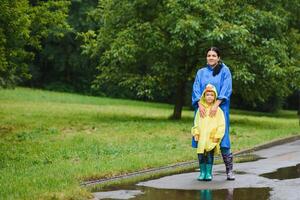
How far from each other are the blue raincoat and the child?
0.32ft

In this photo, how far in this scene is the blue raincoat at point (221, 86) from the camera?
32.1ft

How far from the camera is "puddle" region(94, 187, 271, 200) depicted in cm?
841

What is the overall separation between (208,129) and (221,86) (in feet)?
2.48

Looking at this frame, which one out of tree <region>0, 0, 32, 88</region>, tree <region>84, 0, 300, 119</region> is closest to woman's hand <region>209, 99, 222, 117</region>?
tree <region>0, 0, 32, 88</region>

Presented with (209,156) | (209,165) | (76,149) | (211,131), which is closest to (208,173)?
(209,165)

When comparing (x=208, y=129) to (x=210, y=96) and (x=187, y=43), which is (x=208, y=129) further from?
(x=187, y=43)

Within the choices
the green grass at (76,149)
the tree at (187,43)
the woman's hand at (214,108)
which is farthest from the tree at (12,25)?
the woman's hand at (214,108)

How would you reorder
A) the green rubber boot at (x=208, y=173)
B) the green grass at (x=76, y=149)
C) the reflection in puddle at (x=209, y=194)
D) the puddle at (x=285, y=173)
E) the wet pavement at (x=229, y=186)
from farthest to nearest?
1. the puddle at (x=285, y=173)
2. the green rubber boot at (x=208, y=173)
3. the green grass at (x=76, y=149)
4. the wet pavement at (x=229, y=186)
5. the reflection in puddle at (x=209, y=194)

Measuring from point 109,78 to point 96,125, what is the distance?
14.2 feet

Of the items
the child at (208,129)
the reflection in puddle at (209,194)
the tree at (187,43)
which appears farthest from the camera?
the tree at (187,43)

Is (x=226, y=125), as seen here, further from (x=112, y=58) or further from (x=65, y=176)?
(x=112, y=58)

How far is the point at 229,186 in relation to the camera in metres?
9.31

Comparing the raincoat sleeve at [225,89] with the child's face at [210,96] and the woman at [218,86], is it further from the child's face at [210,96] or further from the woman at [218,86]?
the child's face at [210,96]

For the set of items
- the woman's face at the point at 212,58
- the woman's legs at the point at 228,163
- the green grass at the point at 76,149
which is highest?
the woman's face at the point at 212,58
